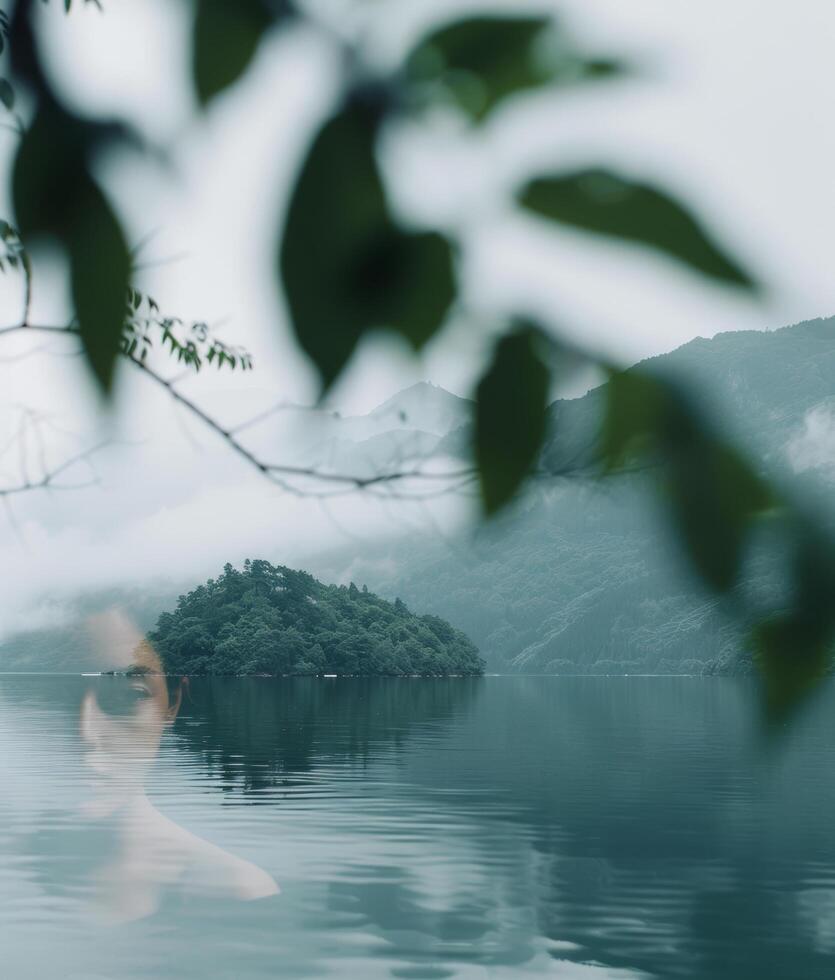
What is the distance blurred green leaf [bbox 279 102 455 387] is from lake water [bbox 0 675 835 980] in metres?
22.6

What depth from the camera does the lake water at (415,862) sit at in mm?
40500

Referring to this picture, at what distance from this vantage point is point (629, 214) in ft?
2.98

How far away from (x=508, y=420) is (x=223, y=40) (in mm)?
413

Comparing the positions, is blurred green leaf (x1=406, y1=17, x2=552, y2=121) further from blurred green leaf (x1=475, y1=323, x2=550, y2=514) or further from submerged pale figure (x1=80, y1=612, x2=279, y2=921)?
submerged pale figure (x1=80, y1=612, x2=279, y2=921)

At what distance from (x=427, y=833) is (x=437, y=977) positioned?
22.5m

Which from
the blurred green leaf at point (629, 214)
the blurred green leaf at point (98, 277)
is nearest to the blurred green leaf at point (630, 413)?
the blurred green leaf at point (629, 214)

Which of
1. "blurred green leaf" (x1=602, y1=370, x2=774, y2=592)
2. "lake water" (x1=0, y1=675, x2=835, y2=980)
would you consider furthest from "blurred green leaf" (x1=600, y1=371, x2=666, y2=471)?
"lake water" (x1=0, y1=675, x2=835, y2=980)

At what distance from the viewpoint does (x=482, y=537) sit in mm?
1086

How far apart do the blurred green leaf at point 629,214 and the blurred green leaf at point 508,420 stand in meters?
0.13

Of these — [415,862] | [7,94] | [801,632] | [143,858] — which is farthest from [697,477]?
[143,858]

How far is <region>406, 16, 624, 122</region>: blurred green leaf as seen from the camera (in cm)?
104

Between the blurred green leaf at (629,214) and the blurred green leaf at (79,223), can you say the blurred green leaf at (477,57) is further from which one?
the blurred green leaf at (79,223)

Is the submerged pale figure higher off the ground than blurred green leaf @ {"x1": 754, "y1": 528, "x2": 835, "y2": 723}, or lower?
lower

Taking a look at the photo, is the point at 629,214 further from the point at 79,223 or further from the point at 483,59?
the point at 79,223
